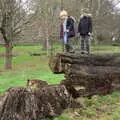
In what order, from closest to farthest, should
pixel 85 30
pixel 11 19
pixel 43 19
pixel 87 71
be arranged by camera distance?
pixel 87 71, pixel 85 30, pixel 11 19, pixel 43 19

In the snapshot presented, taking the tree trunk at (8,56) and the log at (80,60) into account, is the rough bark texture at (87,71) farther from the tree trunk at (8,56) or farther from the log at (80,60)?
the tree trunk at (8,56)

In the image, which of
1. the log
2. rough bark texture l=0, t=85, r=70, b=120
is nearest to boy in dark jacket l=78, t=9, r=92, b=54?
the log

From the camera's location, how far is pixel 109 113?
22.5 feet

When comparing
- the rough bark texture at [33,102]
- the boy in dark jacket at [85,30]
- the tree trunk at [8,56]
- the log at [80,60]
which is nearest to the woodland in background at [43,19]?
the tree trunk at [8,56]

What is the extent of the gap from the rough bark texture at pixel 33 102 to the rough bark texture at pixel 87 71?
0.62 m

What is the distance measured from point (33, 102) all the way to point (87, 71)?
75.3 inches

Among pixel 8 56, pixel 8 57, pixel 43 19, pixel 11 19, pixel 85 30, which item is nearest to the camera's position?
pixel 85 30

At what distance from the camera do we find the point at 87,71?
307 inches

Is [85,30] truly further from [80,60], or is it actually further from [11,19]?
[11,19]

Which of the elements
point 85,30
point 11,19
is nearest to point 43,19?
point 11,19

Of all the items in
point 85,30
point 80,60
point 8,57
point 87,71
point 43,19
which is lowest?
point 8,57

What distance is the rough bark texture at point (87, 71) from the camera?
24.6 ft

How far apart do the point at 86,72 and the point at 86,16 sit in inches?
207

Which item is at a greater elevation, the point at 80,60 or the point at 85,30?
the point at 85,30
